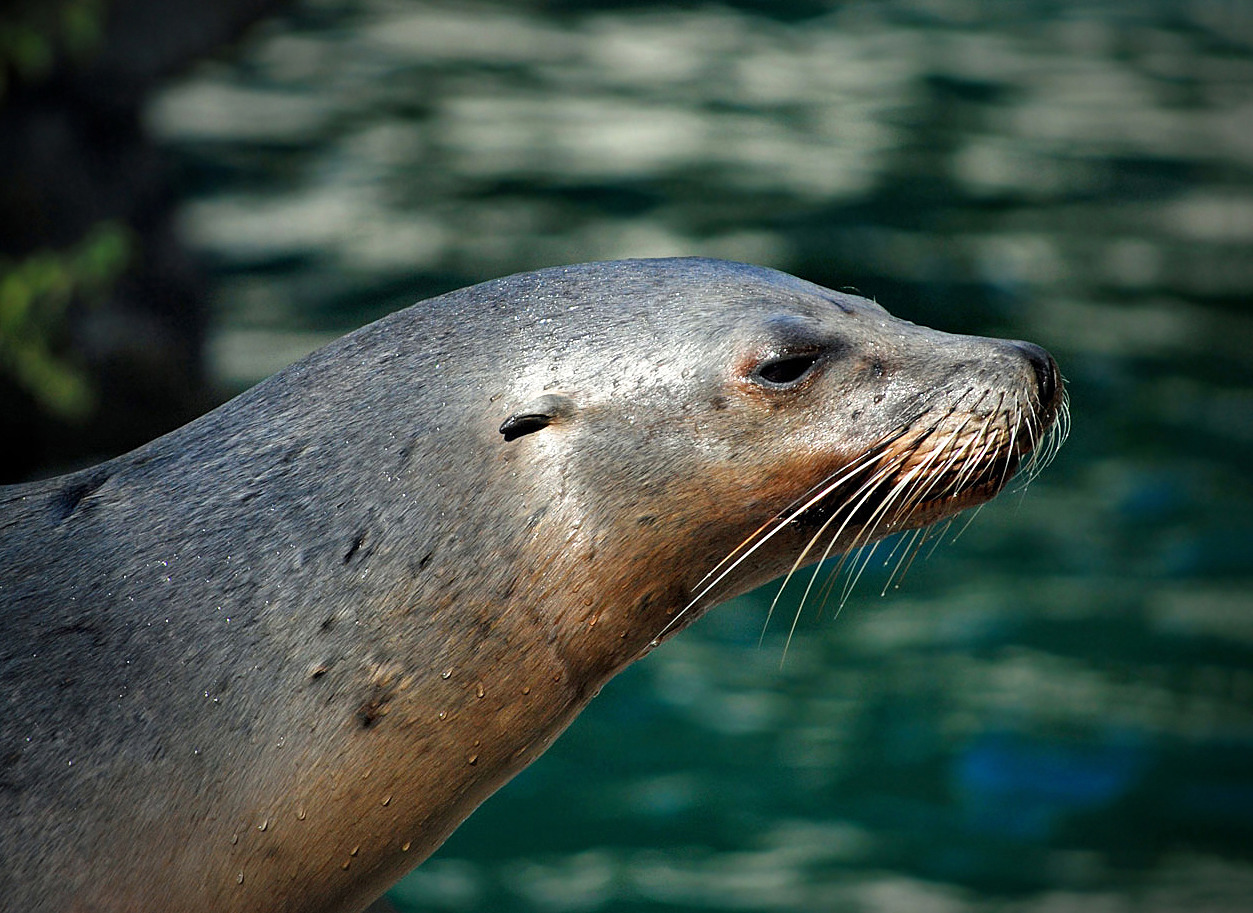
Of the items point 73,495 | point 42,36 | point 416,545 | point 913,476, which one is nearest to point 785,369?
point 913,476

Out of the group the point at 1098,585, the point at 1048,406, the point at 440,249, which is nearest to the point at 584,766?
the point at 1098,585

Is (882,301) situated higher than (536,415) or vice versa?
(536,415)

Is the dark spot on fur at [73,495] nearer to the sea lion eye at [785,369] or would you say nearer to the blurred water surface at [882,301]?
the sea lion eye at [785,369]

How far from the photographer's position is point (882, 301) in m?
9.03

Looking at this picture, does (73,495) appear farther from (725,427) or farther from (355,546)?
(725,427)

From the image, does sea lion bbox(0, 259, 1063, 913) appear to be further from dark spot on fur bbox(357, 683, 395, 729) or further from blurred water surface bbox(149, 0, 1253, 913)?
blurred water surface bbox(149, 0, 1253, 913)

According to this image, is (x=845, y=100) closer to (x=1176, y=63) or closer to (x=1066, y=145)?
(x=1066, y=145)

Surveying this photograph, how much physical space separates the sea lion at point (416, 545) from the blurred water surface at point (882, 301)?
388 cm

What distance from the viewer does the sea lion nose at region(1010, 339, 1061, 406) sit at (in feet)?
9.66

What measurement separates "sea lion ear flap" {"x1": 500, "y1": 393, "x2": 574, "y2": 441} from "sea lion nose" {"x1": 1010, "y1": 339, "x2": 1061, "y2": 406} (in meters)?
0.87

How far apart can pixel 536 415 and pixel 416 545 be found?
11.7 inches

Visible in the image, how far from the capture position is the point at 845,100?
11.4m

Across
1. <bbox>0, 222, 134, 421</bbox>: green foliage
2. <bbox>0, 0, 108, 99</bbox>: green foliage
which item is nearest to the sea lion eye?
<bbox>0, 222, 134, 421</bbox>: green foliage

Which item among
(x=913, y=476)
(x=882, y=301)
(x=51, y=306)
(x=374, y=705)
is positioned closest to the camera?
(x=374, y=705)
